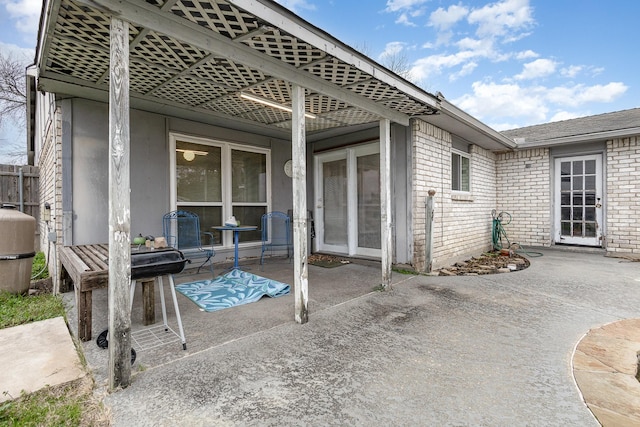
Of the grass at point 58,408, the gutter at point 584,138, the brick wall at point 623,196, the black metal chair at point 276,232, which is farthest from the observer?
the brick wall at point 623,196

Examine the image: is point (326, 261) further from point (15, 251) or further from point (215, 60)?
point (15, 251)

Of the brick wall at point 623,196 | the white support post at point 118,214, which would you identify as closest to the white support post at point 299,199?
the white support post at point 118,214

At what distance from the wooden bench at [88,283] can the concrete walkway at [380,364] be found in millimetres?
226

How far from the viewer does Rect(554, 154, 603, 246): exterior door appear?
6402 mm

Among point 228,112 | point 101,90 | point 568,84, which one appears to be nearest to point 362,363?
point 228,112

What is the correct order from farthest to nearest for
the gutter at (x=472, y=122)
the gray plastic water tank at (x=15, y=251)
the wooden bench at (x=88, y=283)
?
the gutter at (x=472, y=122), the gray plastic water tank at (x=15, y=251), the wooden bench at (x=88, y=283)

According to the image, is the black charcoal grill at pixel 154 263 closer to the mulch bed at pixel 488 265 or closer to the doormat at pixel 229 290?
the doormat at pixel 229 290

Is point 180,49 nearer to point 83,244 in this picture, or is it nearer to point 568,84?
point 83,244

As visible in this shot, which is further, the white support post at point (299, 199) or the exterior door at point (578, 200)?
the exterior door at point (578, 200)

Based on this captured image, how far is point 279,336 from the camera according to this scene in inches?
98.1

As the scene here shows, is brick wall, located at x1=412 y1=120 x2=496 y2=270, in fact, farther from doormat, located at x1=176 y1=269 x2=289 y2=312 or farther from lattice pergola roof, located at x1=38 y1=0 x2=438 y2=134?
doormat, located at x1=176 y1=269 x2=289 y2=312

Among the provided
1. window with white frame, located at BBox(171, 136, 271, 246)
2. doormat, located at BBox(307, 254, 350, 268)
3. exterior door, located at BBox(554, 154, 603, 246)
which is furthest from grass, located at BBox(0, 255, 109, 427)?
exterior door, located at BBox(554, 154, 603, 246)

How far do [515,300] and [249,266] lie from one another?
12.6 ft

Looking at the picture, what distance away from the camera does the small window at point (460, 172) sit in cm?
595
